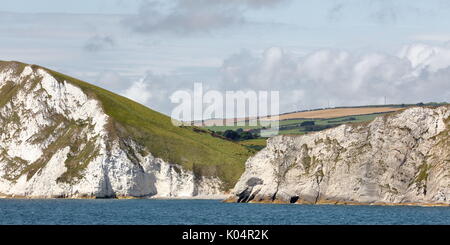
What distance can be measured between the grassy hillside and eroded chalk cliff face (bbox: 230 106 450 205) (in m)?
47.3

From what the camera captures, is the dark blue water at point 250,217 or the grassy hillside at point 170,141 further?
the grassy hillside at point 170,141

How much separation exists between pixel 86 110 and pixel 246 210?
269 feet

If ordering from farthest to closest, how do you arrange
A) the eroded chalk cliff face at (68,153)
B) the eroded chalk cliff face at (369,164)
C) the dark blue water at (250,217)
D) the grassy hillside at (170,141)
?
the grassy hillside at (170,141)
the eroded chalk cliff face at (68,153)
the eroded chalk cliff face at (369,164)
the dark blue water at (250,217)

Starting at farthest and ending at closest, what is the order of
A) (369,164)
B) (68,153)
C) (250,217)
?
(68,153)
(369,164)
(250,217)

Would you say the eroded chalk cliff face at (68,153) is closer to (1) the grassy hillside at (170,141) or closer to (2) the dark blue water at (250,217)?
(1) the grassy hillside at (170,141)

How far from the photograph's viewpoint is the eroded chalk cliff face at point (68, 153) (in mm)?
150875

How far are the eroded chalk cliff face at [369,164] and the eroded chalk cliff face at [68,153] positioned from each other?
44395mm

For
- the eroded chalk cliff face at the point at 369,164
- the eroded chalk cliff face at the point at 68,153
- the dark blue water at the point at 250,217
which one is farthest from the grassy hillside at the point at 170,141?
the dark blue water at the point at 250,217

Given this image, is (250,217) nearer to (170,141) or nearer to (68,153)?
(68,153)

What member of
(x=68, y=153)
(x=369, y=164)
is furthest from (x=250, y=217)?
(x=68, y=153)

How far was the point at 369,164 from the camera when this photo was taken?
4144 inches

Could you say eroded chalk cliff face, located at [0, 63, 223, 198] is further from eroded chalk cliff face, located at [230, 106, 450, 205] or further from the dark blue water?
the dark blue water

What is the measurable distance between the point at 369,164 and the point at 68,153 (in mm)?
70956
